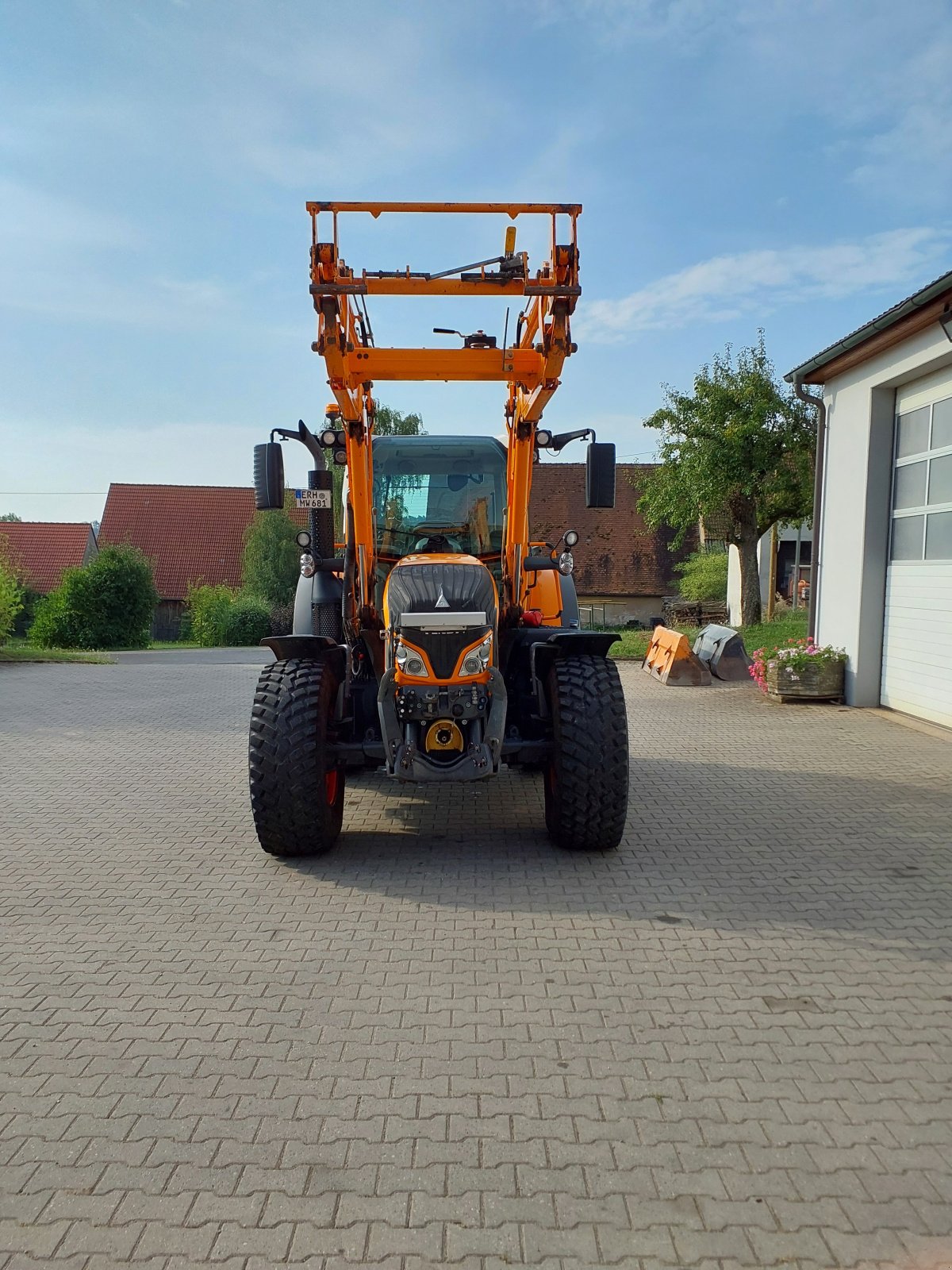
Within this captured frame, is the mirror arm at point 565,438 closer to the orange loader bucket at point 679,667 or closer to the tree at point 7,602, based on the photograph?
the orange loader bucket at point 679,667

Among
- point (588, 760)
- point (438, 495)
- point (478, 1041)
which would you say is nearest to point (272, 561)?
point (438, 495)

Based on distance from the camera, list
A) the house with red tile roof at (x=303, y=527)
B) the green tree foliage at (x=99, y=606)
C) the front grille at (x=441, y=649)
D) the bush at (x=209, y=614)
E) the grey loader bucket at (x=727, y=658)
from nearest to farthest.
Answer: the front grille at (x=441, y=649) < the grey loader bucket at (x=727, y=658) < the green tree foliage at (x=99, y=606) < the house with red tile roof at (x=303, y=527) < the bush at (x=209, y=614)

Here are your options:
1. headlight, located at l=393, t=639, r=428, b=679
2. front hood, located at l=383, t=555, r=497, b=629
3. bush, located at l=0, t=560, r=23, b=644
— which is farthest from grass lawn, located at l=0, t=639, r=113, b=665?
headlight, located at l=393, t=639, r=428, b=679

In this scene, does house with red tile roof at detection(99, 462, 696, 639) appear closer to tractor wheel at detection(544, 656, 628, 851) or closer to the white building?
the white building

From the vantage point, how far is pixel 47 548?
1594 inches

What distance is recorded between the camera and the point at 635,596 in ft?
107

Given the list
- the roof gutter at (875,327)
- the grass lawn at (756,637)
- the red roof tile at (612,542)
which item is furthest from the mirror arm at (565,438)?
the red roof tile at (612,542)

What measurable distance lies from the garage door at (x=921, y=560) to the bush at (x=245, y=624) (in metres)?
25.9

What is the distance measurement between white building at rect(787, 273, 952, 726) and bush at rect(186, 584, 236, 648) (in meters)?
25.9

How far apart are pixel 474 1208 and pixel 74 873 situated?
3540 millimetres

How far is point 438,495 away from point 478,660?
169 centimetres

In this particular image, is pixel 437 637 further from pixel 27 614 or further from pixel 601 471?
pixel 27 614

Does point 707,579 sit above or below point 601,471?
below

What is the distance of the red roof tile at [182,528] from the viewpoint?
40.5 m
